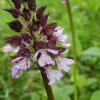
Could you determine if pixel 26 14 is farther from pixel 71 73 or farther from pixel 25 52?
pixel 71 73

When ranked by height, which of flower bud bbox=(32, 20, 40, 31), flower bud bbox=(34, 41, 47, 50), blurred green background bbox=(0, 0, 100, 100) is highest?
flower bud bbox=(32, 20, 40, 31)

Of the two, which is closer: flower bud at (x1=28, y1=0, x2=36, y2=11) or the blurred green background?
flower bud at (x1=28, y1=0, x2=36, y2=11)

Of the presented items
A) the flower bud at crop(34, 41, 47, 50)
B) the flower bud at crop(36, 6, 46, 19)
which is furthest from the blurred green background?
the flower bud at crop(34, 41, 47, 50)

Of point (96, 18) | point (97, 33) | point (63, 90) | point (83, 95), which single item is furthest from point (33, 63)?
point (96, 18)

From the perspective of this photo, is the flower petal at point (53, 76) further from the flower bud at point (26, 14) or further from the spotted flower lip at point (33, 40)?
the flower bud at point (26, 14)

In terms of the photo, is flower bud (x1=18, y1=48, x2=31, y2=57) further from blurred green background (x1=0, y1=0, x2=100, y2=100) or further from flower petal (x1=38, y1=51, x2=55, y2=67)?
blurred green background (x1=0, y1=0, x2=100, y2=100)

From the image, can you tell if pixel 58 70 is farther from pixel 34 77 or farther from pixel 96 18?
pixel 96 18
